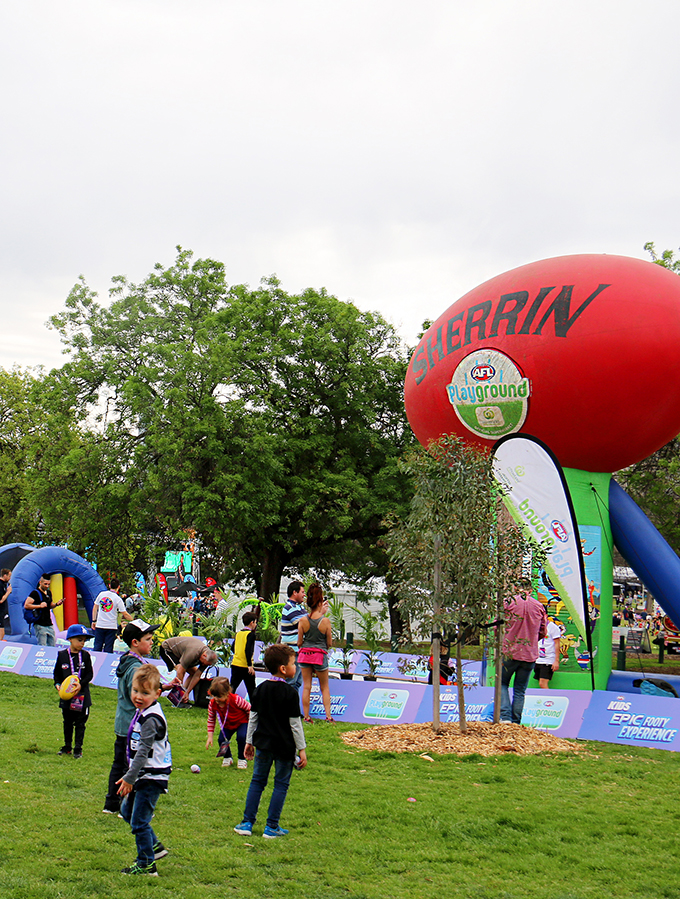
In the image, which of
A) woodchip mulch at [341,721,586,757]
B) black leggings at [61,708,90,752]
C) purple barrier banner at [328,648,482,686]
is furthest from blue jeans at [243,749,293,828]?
purple barrier banner at [328,648,482,686]

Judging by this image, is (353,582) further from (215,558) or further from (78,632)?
(78,632)

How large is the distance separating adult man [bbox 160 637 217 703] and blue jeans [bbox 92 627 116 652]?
542 cm

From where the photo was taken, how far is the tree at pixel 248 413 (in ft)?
81.4

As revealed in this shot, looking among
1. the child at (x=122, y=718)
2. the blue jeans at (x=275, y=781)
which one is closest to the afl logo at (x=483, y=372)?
the child at (x=122, y=718)

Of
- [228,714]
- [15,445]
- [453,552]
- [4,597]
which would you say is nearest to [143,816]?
[228,714]

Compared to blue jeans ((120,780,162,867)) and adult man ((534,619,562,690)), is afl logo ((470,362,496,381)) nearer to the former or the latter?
adult man ((534,619,562,690))

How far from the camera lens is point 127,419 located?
28.1 metres

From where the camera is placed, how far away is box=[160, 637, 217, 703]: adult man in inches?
446

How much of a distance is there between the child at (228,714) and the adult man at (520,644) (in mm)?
4098

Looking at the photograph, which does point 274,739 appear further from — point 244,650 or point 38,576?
point 38,576

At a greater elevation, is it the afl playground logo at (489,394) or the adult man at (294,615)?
the afl playground logo at (489,394)

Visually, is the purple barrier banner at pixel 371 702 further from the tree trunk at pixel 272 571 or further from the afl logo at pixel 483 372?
the tree trunk at pixel 272 571

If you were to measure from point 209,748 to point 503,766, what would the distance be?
11.7 feet

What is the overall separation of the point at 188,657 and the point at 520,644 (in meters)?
4.70
